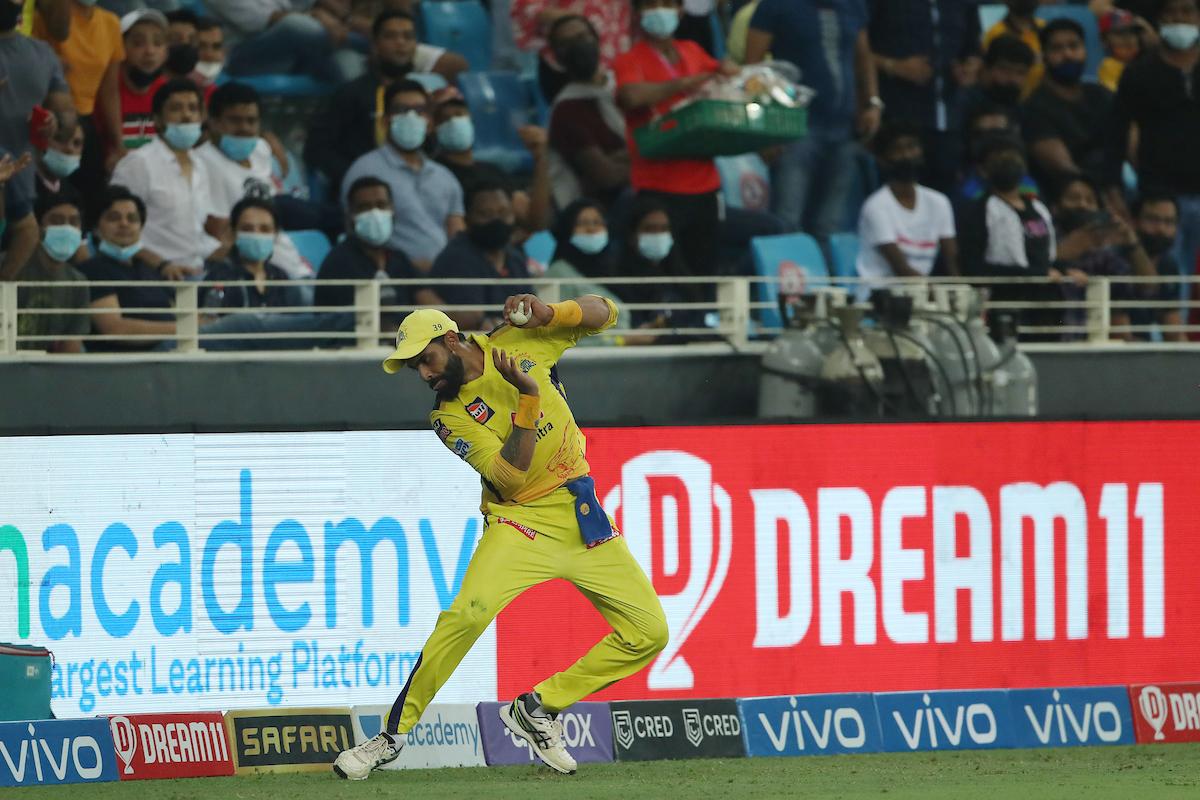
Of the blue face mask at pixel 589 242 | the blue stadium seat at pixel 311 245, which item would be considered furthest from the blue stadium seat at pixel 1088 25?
the blue stadium seat at pixel 311 245

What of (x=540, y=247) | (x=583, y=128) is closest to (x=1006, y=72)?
(x=583, y=128)

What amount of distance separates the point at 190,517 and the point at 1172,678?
534 cm

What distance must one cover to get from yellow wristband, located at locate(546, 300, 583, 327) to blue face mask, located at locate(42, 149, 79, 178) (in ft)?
15.0

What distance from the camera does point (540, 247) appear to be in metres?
13.6

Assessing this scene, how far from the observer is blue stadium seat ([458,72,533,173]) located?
565 inches

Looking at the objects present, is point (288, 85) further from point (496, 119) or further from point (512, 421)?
point (512, 421)

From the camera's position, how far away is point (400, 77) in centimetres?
1334

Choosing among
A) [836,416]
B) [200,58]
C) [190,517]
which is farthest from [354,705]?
[200,58]

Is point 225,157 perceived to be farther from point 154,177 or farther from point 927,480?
point 927,480

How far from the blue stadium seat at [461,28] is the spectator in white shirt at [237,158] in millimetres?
2687

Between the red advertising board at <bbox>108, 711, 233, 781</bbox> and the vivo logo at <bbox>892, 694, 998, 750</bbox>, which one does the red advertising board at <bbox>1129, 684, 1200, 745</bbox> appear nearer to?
the vivo logo at <bbox>892, 694, 998, 750</bbox>

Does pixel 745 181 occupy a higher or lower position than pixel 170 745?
higher

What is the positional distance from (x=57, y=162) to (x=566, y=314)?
15.3ft

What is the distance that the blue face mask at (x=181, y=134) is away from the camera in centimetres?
1195
